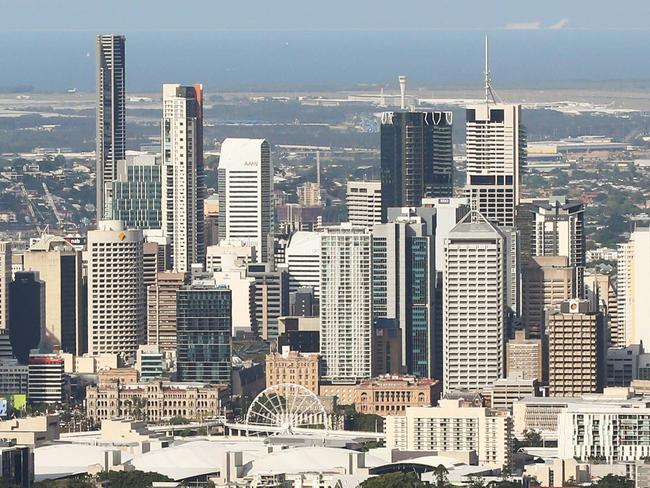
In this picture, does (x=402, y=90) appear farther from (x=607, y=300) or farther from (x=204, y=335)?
(x=204, y=335)

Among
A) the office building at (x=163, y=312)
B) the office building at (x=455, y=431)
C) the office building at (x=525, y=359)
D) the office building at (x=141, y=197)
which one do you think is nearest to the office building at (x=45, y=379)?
the office building at (x=163, y=312)

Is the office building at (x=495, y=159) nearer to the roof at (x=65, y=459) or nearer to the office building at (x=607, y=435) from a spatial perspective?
the office building at (x=607, y=435)

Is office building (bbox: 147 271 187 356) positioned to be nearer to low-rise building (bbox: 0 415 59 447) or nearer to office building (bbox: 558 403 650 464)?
low-rise building (bbox: 0 415 59 447)

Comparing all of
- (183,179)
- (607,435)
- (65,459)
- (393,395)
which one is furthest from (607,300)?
(65,459)

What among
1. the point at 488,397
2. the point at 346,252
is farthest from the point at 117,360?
the point at 488,397

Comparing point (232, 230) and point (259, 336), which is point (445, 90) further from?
point (259, 336)
